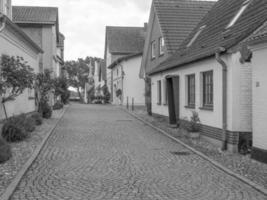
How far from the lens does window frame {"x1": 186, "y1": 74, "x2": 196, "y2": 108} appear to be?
1661cm

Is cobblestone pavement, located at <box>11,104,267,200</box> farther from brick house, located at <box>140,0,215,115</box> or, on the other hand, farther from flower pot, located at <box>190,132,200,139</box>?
brick house, located at <box>140,0,215,115</box>

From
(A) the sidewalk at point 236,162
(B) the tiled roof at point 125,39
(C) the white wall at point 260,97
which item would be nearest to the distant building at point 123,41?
(B) the tiled roof at point 125,39

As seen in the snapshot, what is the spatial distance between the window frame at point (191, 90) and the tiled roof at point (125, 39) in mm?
29947

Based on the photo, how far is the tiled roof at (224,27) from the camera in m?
11.9

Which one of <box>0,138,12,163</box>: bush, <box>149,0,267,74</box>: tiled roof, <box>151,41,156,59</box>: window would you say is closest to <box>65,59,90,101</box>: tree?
<box>151,41,156,59</box>: window

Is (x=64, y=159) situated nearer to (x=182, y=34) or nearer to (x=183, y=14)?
(x=182, y=34)

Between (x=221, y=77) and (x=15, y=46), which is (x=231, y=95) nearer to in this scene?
(x=221, y=77)

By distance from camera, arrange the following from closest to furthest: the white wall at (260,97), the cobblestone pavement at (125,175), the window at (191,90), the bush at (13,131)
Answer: the cobblestone pavement at (125,175)
the white wall at (260,97)
the bush at (13,131)
the window at (191,90)

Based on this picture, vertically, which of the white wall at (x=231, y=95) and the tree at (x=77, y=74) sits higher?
the tree at (x=77, y=74)

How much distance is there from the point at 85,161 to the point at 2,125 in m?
4.53

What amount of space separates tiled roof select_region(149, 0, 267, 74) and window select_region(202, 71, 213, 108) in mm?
676

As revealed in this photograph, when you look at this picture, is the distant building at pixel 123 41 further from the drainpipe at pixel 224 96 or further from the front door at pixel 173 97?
the drainpipe at pixel 224 96

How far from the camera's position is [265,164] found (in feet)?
31.9

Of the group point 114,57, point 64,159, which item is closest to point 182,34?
point 64,159
